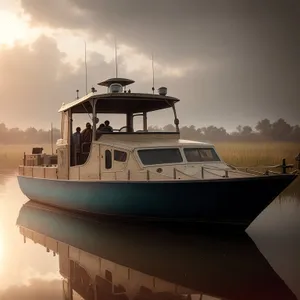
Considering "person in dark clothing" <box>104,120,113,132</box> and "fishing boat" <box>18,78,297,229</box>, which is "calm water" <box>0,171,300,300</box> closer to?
"fishing boat" <box>18,78,297,229</box>

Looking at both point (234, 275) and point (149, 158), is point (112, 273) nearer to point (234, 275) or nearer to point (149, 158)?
point (234, 275)

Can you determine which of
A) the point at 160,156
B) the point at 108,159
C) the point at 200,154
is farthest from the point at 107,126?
the point at 200,154

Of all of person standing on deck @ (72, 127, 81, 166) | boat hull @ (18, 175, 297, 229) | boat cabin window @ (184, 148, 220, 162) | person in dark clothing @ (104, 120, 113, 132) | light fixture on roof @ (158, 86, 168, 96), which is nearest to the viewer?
boat hull @ (18, 175, 297, 229)

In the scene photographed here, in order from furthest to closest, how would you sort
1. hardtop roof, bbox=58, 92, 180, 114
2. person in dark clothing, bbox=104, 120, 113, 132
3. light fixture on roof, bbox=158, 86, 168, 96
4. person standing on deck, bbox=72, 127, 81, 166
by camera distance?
person standing on deck, bbox=72, 127, 81, 166
person in dark clothing, bbox=104, 120, 113, 132
light fixture on roof, bbox=158, 86, 168, 96
hardtop roof, bbox=58, 92, 180, 114

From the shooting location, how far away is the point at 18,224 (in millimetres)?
10852

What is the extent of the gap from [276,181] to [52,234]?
485 centimetres

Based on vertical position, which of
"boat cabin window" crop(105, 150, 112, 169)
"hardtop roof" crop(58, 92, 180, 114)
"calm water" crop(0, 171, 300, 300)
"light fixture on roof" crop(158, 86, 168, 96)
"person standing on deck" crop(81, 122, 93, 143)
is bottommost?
"calm water" crop(0, 171, 300, 300)

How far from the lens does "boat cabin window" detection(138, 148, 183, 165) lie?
9.87 meters

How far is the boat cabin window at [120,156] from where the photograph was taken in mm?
10098

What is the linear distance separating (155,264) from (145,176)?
2.88m

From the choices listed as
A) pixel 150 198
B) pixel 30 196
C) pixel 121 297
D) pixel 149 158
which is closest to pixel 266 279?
pixel 121 297

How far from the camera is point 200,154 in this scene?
34.2ft

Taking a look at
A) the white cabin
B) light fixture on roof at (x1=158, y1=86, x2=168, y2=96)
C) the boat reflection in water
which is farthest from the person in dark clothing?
the boat reflection in water

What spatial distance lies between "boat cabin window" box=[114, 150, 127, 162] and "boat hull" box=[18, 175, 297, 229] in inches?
26.4
